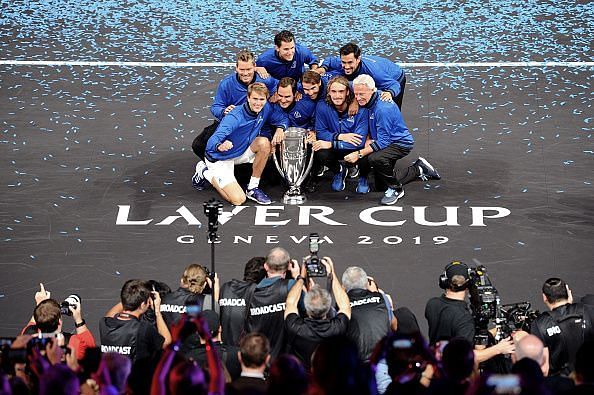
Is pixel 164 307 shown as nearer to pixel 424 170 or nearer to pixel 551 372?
pixel 551 372

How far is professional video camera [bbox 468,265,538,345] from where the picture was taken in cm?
889

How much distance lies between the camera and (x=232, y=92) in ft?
44.0

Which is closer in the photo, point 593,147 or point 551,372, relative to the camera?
point 551,372

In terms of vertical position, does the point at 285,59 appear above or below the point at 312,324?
above

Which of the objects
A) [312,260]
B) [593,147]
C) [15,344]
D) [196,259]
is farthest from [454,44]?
[15,344]

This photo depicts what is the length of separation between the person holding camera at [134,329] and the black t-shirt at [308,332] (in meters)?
0.91

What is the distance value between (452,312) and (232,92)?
16.8 feet

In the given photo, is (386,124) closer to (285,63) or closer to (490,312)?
(285,63)

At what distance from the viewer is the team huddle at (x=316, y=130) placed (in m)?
12.8

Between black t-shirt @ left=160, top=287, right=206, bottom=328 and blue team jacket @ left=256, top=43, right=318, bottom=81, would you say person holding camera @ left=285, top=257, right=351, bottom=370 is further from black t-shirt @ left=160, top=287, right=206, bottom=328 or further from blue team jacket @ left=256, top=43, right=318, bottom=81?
blue team jacket @ left=256, top=43, right=318, bottom=81

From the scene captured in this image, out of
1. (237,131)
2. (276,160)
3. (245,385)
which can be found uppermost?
(237,131)

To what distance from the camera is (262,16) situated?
62.1 feet

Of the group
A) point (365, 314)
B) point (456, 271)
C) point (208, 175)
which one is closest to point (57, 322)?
point (365, 314)

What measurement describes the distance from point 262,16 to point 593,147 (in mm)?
6520
